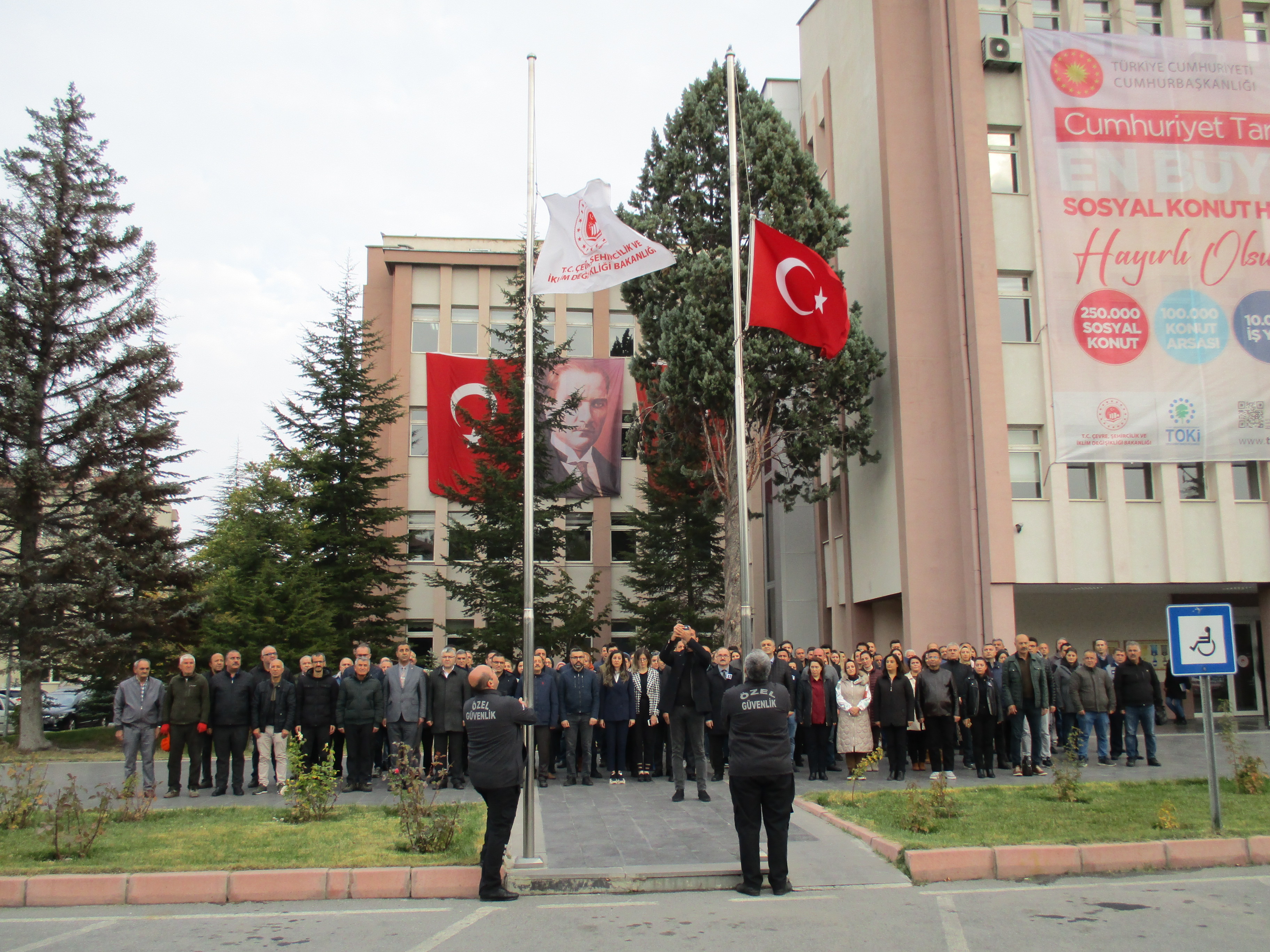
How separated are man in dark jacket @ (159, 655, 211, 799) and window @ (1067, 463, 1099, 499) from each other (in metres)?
18.3

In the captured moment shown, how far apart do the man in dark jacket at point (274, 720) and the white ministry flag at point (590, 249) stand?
21.7ft

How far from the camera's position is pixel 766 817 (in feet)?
27.2

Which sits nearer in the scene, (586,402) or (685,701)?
(685,701)

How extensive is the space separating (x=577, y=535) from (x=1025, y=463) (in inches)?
609

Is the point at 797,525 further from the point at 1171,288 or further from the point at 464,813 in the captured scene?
the point at 464,813

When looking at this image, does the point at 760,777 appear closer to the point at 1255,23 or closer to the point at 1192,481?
the point at 1192,481

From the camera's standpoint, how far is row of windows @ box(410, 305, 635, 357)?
127 feet

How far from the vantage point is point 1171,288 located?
2317 cm

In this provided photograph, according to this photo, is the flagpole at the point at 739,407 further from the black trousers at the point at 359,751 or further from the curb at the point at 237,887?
the black trousers at the point at 359,751

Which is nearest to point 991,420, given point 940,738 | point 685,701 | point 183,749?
point 940,738

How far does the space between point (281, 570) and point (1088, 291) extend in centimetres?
1977

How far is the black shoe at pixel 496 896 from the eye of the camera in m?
8.02

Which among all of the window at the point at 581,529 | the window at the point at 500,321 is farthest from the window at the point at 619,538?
the window at the point at 500,321

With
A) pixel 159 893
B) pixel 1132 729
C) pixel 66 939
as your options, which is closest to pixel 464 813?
pixel 159 893
